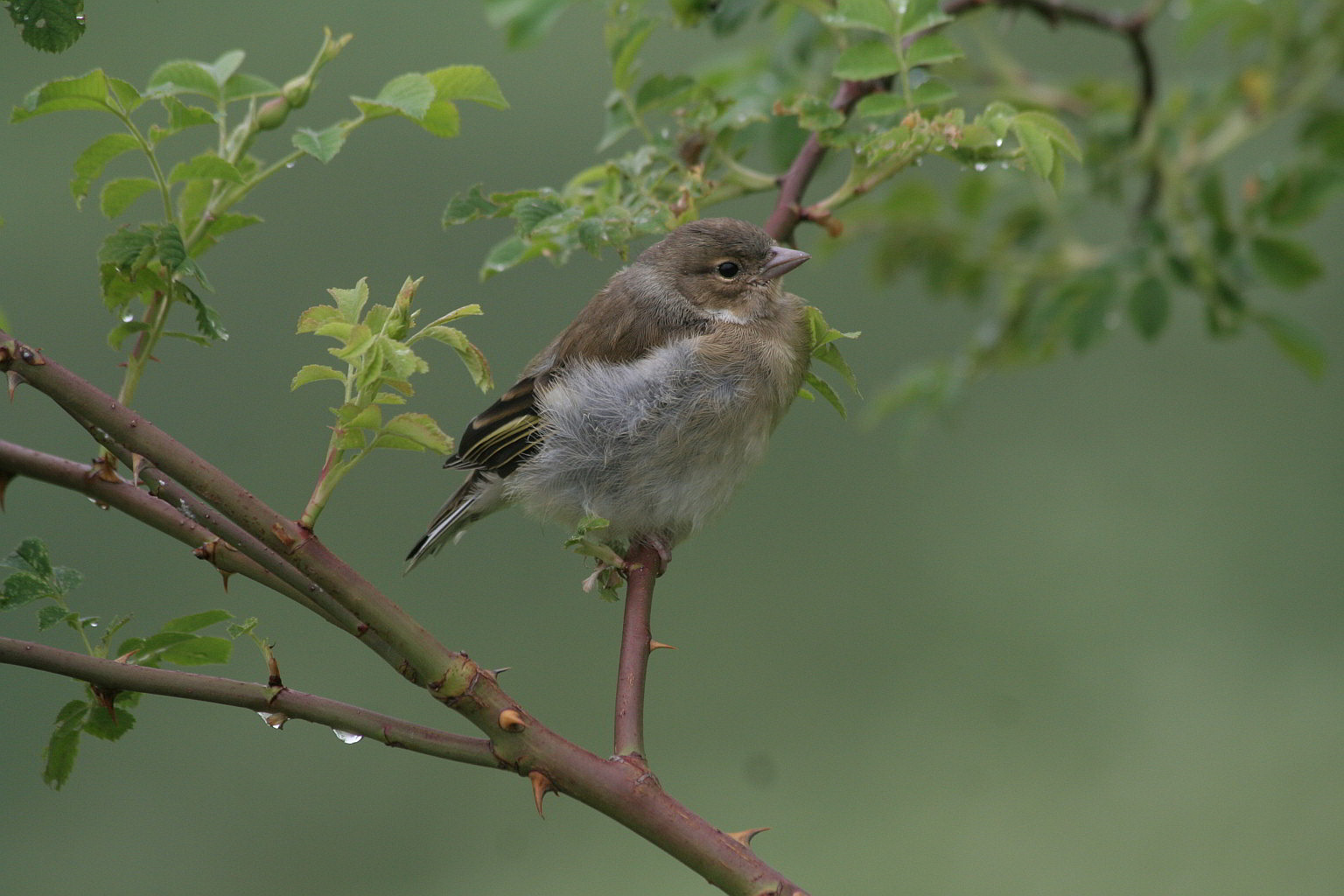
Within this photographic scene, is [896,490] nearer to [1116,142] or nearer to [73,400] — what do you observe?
[1116,142]

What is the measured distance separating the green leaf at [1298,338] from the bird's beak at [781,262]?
1103 mm

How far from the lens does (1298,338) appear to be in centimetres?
304

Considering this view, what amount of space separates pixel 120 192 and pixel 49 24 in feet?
1.25

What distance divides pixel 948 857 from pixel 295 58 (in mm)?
5587

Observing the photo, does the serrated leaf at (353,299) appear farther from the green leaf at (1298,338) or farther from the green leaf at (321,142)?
the green leaf at (1298,338)

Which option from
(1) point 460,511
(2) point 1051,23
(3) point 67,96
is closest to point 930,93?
(2) point 1051,23

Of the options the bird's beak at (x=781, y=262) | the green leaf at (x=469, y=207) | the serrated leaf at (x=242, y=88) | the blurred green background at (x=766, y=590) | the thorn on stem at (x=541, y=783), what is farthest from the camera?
the blurred green background at (x=766, y=590)

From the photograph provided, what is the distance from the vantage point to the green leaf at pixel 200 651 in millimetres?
1662

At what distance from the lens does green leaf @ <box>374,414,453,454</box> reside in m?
1.54

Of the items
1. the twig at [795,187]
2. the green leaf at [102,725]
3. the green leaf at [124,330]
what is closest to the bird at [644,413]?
the twig at [795,187]

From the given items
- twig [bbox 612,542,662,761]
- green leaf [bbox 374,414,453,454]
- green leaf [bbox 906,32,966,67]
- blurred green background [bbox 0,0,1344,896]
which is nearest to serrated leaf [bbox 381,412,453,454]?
green leaf [bbox 374,414,453,454]

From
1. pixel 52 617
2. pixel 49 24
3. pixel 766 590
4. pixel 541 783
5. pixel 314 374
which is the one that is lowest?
pixel 541 783

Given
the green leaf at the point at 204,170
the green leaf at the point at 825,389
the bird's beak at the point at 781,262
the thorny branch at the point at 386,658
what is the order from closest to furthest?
the thorny branch at the point at 386,658
the green leaf at the point at 204,170
the green leaf at the point at 825,389
the bird's beak at the point at 781,262

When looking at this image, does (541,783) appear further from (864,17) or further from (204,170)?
(864,17)
